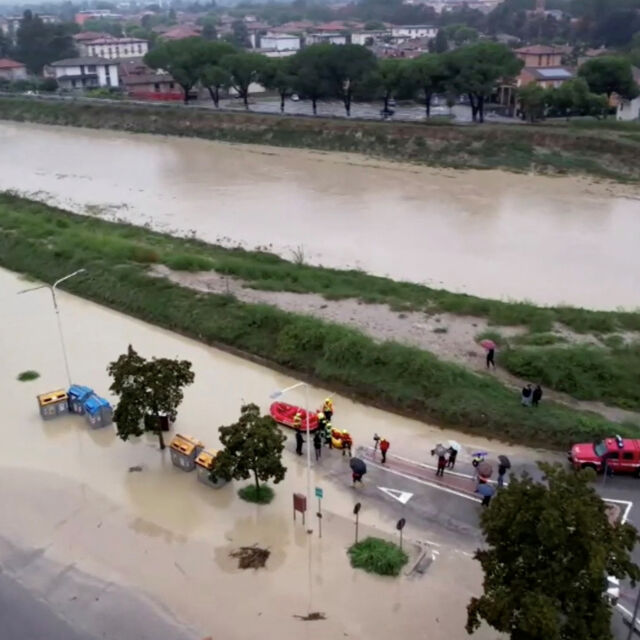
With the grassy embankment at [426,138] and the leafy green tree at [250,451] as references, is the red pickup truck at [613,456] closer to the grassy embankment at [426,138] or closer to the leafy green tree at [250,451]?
the leafy green tree at [250,451]

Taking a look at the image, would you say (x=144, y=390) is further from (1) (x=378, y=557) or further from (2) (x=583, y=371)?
(2) (x=583, y=371)

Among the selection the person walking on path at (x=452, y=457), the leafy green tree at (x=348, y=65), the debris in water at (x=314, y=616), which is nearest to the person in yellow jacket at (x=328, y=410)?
the person walking on path at (x=452, y=457)

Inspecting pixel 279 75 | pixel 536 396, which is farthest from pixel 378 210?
pixel 279 75

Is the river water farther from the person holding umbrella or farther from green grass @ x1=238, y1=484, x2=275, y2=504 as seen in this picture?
green grass @ x1=238, y1=484, x2=275, y2=504

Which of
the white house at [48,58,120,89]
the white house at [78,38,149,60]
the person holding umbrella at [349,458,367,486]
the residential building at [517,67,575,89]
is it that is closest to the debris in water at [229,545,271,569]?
the person holding umbrella at [349,458,367,486]

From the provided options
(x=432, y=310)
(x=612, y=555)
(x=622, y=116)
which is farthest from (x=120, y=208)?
(x=622, y=116)

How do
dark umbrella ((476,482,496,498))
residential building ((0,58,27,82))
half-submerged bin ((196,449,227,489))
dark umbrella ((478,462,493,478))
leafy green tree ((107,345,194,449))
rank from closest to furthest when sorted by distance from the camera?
dark umbrella ((476,482,496,498)), dark umbrella ((478,462,493,478)), half-submerged bin ((196,449,227,489)), leafy green tree ((107,345,194,449)), residential building ((0,58,27,82))
